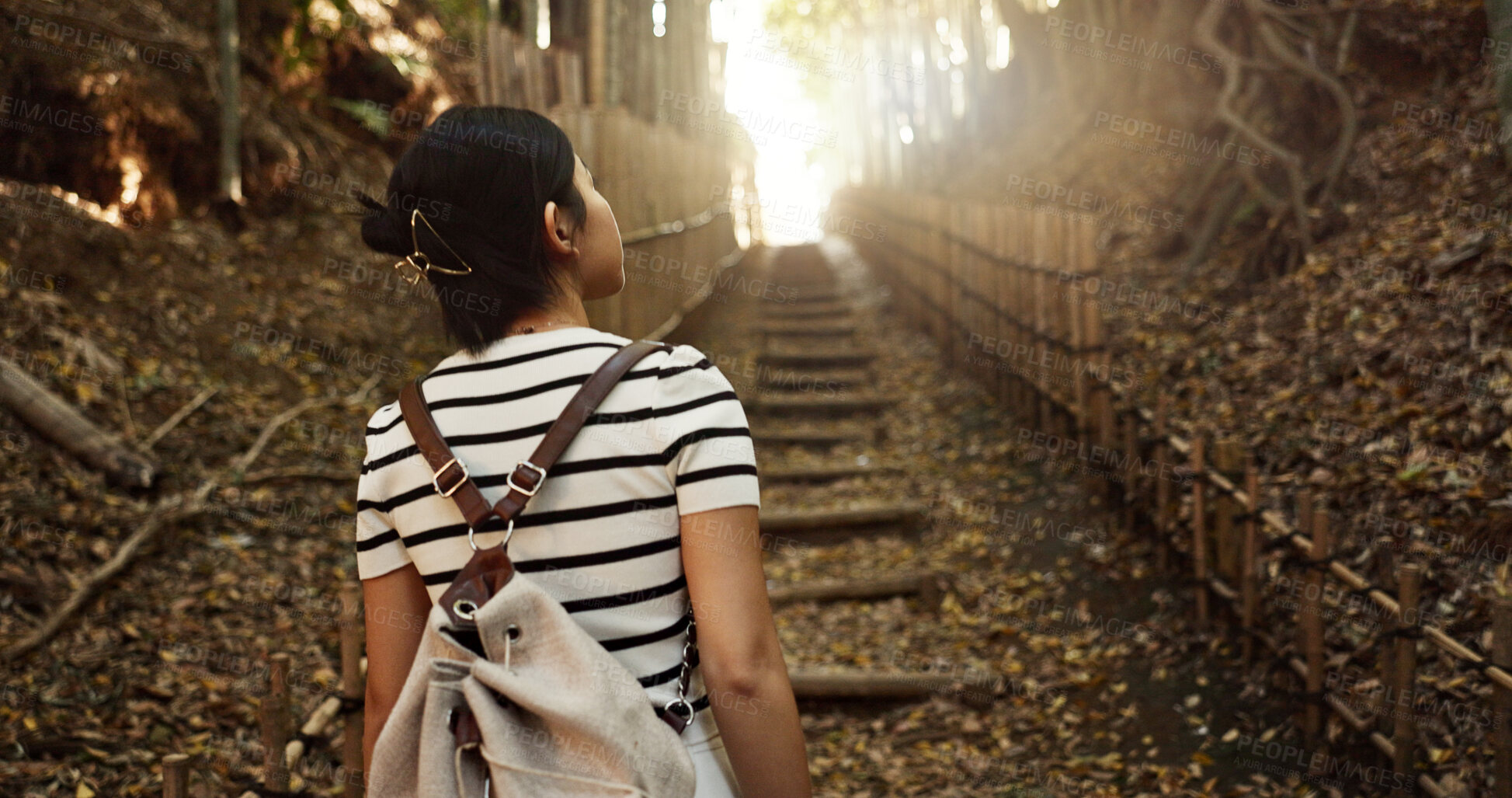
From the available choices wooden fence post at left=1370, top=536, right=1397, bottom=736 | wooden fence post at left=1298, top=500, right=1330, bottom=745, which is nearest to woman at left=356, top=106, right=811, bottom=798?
wooden fence post at left=1370, top=536, right=1397, bottom=736

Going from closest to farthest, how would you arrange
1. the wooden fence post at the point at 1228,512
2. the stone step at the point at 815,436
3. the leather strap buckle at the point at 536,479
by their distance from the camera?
the leather strap buckle at the point at 536,479
the wooden fence post at the point at 1228,512
the stone step at the point at 815,436

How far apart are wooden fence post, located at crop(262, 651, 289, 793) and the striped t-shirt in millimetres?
1229

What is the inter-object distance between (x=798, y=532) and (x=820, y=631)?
3.38 feet

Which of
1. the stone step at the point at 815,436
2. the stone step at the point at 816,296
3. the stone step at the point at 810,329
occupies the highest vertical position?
the stone step at the point at 816,296

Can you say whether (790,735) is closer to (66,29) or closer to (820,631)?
(820,631)

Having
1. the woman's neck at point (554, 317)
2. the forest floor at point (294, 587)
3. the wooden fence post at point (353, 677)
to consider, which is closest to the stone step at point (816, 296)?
the forest floor at point (294, 587)

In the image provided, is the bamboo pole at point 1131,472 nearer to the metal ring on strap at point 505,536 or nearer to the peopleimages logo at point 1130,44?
the peopleimages logo at point 1130,44

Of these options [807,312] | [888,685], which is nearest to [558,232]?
[888,685]

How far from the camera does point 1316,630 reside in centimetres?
322

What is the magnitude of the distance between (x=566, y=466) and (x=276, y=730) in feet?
4.98

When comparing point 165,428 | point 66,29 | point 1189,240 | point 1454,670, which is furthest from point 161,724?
point 1189,240

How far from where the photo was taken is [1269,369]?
4945mm

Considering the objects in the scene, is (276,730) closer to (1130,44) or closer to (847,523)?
(847,523)

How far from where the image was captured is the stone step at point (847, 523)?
5758 mm
